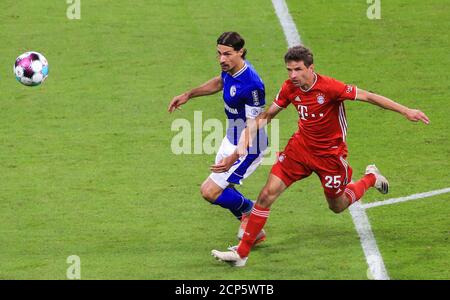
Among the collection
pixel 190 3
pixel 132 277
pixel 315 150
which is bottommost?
pixel 132 277

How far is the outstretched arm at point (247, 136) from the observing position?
12.6 meters

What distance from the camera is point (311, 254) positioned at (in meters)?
13.2

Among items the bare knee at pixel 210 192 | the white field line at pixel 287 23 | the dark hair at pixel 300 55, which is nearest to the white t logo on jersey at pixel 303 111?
the dark hair at pixel 300 55

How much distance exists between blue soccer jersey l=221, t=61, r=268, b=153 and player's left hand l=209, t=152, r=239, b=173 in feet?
2.15

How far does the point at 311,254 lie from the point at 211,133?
436cm

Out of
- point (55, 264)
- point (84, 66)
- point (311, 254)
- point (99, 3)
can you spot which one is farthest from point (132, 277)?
point (99, 3)

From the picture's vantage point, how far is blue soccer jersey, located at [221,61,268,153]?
43.2 feet

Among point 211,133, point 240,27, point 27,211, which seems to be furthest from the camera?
point 240,27

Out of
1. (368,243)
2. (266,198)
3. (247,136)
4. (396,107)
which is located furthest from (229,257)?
(396,107)

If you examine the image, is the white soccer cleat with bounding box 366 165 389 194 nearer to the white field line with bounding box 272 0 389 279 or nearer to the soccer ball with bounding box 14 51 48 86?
the white field line with bounding box 272 0 389 279

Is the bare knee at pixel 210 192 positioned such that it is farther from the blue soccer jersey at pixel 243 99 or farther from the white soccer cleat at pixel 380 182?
the white soccer cleat at pixel 380 182

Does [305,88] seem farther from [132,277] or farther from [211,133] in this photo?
[211,133]

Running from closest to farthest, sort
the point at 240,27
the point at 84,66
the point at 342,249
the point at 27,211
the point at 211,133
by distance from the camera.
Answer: the point at 342,249 < the point at 27,211 < the point at 211,133 < the point at 84,66 < the point at 240,27

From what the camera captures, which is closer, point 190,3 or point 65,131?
point 65,131
